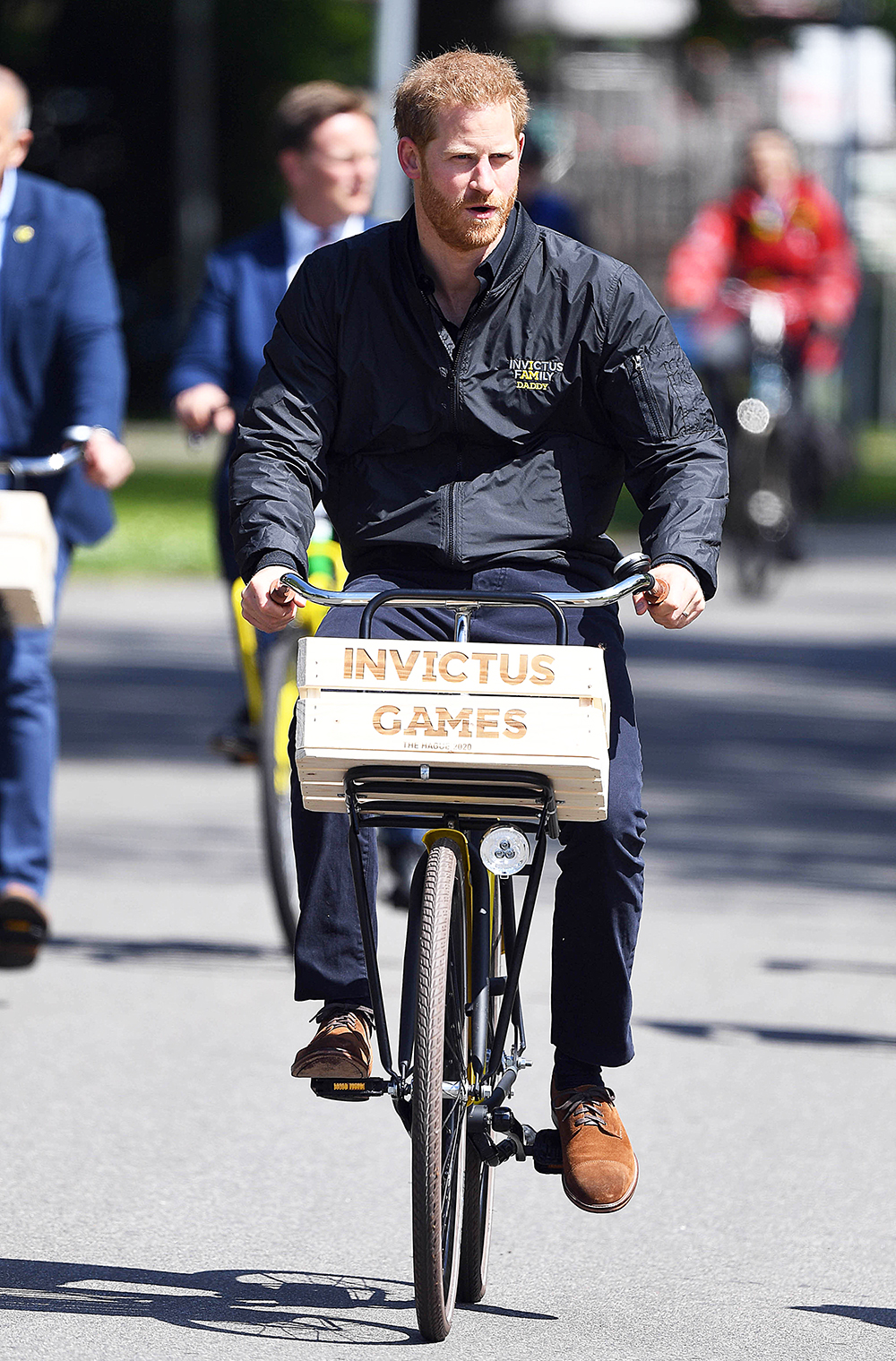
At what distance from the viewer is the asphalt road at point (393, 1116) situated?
434cm

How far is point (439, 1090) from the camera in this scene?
404 centimetres

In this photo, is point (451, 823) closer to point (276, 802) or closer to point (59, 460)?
point (59, 460)

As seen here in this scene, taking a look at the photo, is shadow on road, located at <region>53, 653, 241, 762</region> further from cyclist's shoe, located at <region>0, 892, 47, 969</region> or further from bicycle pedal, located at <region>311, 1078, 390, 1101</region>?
bicycle pedal, located at <region>311, 1078, 390, 1101</region>

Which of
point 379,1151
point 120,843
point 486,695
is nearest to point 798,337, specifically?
point 120,843

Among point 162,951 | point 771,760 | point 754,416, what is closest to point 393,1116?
point 162,951

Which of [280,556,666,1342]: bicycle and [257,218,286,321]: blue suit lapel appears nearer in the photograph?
[280,556,666,1342]: bicycle

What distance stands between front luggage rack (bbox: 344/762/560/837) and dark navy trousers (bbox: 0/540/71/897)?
9.09 ft

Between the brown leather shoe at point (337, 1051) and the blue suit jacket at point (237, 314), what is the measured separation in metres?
3.09

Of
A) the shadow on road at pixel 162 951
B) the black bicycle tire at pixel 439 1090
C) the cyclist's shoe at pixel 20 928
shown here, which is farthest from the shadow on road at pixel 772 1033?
the black bicycle tire at pixel 439 1090

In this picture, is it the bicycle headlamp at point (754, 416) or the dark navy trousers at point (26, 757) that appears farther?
the bicycle headlamp at point (754, 416)

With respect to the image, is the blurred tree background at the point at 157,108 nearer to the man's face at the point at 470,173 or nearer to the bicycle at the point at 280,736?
the bicycle at the point at 280,736

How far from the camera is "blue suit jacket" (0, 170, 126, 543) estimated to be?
6727 millimetres

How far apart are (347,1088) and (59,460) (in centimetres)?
233

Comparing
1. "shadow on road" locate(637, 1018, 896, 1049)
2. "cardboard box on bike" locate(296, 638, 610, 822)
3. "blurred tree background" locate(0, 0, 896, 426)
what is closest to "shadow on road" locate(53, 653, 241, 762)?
"shadow on road" locate(637, 1018, 896, 1049)
